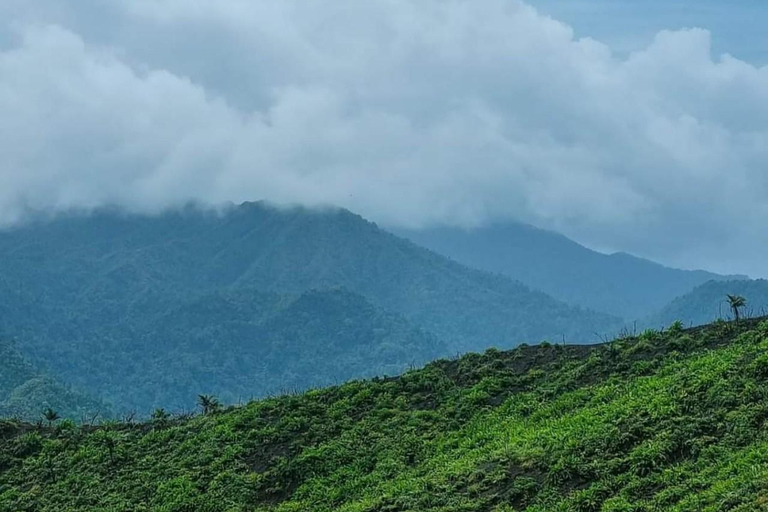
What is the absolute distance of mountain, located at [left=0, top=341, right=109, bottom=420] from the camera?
14138 cm

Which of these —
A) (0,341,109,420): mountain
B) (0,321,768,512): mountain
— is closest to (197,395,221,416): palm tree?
(0,321,768,512): mountain

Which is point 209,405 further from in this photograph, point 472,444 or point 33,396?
point 33,396

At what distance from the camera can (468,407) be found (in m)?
34.8

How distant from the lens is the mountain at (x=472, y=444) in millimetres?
23359

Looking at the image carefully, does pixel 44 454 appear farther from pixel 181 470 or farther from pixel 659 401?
pixel 659 401


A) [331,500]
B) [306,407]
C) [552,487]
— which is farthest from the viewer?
[306,407]

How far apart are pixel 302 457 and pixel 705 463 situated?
1590 cm

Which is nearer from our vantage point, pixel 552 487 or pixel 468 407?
pixel 552 487

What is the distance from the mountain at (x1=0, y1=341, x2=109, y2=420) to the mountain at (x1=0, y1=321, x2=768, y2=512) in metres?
101

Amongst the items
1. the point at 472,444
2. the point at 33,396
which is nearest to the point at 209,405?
the point at 472,444

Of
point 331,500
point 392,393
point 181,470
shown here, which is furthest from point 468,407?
point 181,470

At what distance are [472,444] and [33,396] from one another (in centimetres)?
13411

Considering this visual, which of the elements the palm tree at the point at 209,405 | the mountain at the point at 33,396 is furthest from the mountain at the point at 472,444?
the mountain at the point at 33,396

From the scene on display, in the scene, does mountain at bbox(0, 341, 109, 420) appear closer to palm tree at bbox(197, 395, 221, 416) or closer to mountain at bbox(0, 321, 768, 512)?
palm tree at bbox(197, 395, 221, 416)
